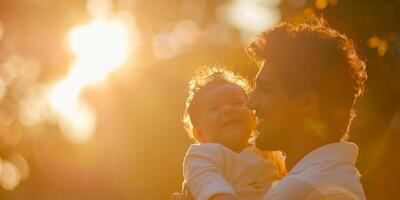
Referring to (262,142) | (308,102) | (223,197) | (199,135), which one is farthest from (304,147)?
(199,135)

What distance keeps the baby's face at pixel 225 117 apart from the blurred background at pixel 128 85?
3.41m

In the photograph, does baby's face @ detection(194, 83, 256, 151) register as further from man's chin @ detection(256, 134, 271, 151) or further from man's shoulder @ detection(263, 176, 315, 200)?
man's shoulder @ detection(263, 176, 315, 200)

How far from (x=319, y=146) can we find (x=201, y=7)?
20264 millimetres

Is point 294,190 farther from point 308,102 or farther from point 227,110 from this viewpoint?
point 227,110

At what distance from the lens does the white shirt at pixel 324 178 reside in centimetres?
421

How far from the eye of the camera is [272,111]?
480 cm

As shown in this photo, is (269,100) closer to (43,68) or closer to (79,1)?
(79,1)

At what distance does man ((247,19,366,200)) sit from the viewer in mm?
4480

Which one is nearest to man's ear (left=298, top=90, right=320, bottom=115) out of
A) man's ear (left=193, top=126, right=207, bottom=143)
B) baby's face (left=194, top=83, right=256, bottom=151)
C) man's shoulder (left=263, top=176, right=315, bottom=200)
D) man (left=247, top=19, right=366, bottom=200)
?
man (left=247, top=19, right=366, bottom=200)

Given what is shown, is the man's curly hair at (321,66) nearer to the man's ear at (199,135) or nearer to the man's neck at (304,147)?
the man's neck at (304,147)

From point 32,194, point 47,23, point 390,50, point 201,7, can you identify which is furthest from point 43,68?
point 390,50

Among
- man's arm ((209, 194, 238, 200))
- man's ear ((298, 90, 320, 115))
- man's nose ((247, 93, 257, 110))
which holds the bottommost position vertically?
man's arm ((209, 194, 238, 200))

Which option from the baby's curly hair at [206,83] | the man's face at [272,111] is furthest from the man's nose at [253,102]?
the baby's curly hair at [206,83]

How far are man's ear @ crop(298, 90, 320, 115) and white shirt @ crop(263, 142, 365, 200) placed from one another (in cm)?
24
